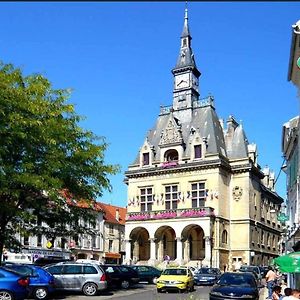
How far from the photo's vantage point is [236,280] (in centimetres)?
2295

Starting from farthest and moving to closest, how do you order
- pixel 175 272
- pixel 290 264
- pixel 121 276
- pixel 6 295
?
1. pixel 121 276
2. pixel 175 272
3. pixel 6 295
4. pixel 290 264

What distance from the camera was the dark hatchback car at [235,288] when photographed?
2105 cm

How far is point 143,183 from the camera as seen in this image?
65.3 metres

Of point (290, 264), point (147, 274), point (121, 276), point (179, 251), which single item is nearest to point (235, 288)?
point (290, 264)

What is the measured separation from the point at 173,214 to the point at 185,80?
770 inches

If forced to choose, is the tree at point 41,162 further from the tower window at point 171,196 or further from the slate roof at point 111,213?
the slate roof at point 111,213

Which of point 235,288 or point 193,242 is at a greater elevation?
point 193,242

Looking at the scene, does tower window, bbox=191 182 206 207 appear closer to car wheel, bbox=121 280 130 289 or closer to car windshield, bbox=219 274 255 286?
car wheel, bbox=121 280 130 289

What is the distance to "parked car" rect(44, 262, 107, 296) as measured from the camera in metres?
25.9

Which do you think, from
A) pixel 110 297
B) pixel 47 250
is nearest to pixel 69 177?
pixel 110 297

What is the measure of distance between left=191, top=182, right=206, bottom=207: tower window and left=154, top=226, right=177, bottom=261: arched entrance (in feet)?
15.1

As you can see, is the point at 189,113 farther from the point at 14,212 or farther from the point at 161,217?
the point at 14,212

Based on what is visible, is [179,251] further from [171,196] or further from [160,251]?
[171,196]

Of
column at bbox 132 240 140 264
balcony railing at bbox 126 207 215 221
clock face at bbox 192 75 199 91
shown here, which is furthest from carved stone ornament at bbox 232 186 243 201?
clock face at bbox 192 75 199 91
